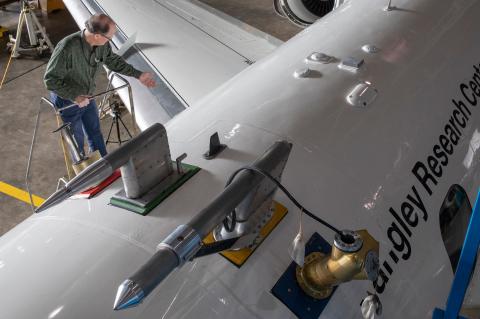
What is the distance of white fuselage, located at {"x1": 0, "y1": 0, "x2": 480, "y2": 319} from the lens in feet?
6.37

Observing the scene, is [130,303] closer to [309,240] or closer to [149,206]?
[149,206]

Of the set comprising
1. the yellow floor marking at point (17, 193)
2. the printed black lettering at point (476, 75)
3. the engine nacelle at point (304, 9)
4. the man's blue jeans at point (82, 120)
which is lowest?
the yellow floor marking at point (17, 193)

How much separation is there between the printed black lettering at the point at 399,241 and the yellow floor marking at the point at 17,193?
4834 millimetres

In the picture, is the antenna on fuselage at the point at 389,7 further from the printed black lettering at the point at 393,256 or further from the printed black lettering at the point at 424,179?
the printed black lettering at the point at 393,256

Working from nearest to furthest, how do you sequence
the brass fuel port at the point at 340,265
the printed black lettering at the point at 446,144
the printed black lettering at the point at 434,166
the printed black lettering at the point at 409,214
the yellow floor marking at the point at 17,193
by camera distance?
the brass fuel port at the point at 340,265 < the printed black lettering at the point at 409,214 < the printed black lettering at the point at 434,166 < the printed black lettering at the point at 446,144 < the yellow floor marking at the point at 17,193

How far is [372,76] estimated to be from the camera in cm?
346

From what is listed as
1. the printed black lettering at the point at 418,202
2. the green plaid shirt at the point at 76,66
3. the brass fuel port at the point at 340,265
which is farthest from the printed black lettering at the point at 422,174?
the green plaid shirt at the point at 76,66

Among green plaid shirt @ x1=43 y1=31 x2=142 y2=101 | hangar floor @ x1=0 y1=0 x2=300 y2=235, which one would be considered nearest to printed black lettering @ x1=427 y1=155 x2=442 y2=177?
green plaid shirt @ x1=43 y1=31 x2=142 y2=101

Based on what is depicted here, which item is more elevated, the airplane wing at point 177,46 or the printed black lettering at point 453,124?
the printed black lettering at point 453,124

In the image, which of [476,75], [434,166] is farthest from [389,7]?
[434,166]

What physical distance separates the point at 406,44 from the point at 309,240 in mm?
2306

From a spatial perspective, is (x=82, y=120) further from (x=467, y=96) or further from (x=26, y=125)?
(x=467, y=96)

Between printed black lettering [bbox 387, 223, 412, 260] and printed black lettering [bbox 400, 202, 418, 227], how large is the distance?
12cm

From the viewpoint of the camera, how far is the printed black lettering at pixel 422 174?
3.01m
